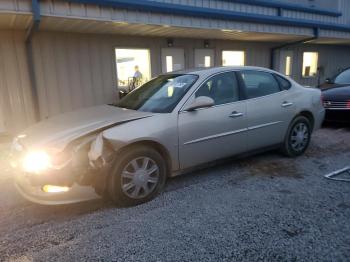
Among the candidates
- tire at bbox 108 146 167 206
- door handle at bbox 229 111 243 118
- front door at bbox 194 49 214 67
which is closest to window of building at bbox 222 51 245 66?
front door at bbox 194 49 214 67

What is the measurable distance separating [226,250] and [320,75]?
14.1 meters

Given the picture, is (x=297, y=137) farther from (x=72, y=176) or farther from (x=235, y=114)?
(x=72, y=176)

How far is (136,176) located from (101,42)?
5721 mm

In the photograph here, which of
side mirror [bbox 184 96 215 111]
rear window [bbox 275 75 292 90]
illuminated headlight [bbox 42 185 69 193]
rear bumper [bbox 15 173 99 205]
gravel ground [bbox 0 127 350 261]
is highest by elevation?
rear window [bbox 275 75 292 90]

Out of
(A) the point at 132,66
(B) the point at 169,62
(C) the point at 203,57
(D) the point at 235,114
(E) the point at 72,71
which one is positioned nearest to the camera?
(D) the point at 235,114

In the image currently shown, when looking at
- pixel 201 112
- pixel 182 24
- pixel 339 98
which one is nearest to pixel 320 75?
pixel 339 98

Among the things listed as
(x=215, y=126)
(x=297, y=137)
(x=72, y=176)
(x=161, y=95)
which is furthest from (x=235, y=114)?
(x=72, y=176)

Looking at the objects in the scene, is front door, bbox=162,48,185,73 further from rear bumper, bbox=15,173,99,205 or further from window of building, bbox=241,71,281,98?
rear bumper, bbox=15,173,99,205

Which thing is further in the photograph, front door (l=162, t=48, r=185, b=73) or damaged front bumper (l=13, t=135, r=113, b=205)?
front door (l=162, t=48, r=185, b=73)

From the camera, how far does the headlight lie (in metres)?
2.96

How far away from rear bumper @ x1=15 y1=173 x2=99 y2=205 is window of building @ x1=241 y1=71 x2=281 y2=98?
2.63 meters

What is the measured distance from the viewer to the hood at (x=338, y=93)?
6629 mm

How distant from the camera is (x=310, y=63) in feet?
46.3

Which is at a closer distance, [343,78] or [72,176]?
[72,176]
